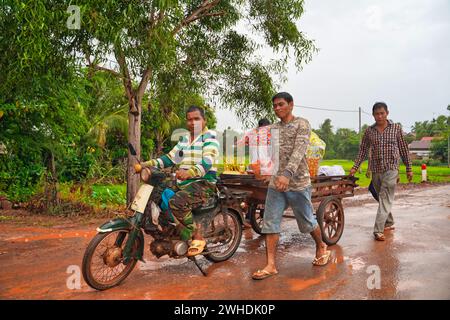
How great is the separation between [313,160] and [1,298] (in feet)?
13.8

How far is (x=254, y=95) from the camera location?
35.6 feet

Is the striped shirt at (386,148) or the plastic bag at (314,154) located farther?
the striped shirt at (386,148)

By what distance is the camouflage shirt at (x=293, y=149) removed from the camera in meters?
4.49

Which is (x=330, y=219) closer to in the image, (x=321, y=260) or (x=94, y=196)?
(x=321, y=260)

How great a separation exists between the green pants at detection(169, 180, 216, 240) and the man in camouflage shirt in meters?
0.78

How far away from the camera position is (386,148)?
643 centimetres

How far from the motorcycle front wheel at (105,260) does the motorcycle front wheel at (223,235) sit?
1.05 metres

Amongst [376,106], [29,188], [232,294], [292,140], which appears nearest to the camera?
[232,294]

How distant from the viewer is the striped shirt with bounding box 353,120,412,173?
6.41 m

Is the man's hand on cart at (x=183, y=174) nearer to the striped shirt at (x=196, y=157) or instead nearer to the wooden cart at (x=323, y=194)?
the striped shirt at (x=196, y=157)

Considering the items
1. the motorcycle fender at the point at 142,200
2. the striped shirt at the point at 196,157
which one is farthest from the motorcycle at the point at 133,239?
the striped shirt at the point at 196,157

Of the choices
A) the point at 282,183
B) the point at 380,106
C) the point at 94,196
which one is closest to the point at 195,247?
Answer: the point at 282,183
